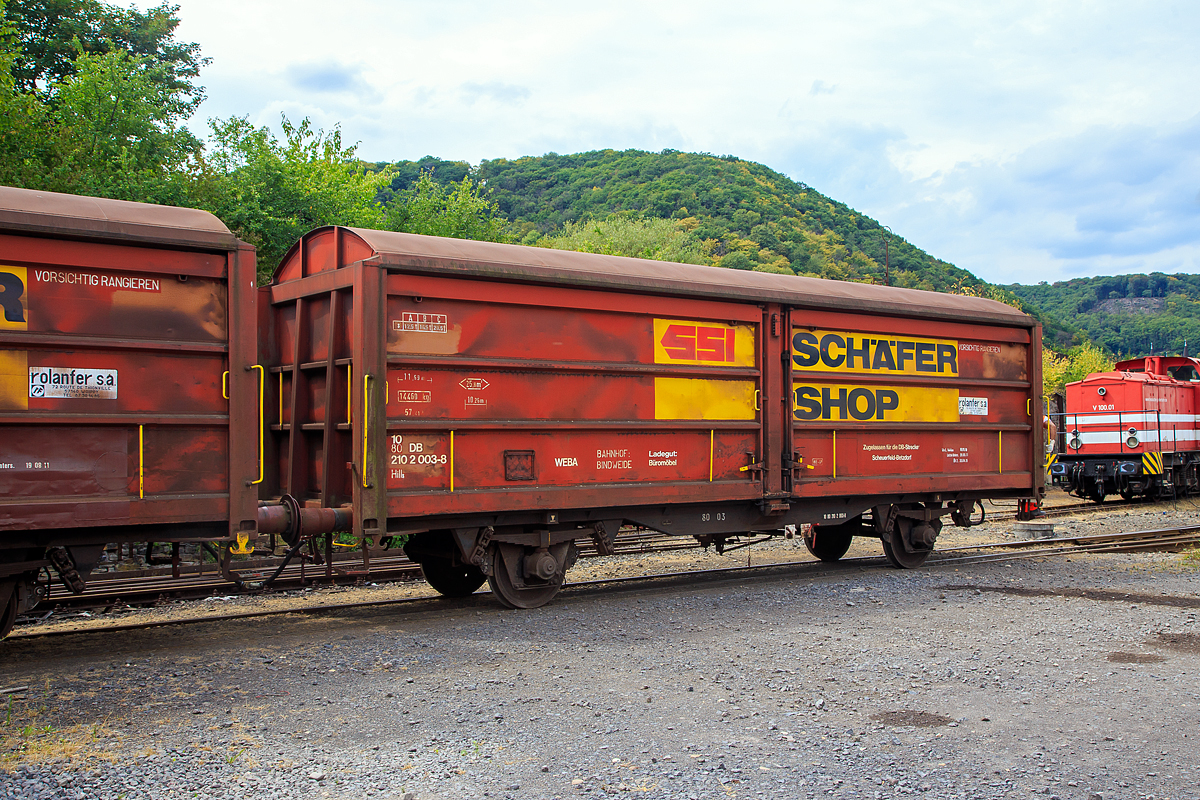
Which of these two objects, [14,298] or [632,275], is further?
[632,275]

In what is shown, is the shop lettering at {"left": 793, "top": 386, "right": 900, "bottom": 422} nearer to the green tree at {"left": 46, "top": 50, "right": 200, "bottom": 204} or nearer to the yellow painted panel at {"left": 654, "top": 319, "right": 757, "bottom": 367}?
the yellow painted panel at {"left": 654, "top": 319, "right": 757, "bottom": 367}

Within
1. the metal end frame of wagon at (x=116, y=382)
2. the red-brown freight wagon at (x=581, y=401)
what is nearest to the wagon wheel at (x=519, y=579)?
the red-brown freight wagon at (x=581, y=401)

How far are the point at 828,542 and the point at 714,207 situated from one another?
203 ft

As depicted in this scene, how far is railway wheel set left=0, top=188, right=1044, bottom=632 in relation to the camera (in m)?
6.55

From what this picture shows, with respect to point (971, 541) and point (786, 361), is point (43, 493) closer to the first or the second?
point (786, 361)

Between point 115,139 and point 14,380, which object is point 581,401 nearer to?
point 14,380

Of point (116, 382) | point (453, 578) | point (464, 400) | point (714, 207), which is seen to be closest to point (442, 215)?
point (453, 578)

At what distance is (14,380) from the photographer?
6273 mm

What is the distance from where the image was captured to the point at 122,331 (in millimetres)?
6699

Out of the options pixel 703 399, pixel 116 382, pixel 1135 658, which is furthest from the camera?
pixel 703 399

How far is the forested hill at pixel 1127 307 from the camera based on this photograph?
8638 centimetres

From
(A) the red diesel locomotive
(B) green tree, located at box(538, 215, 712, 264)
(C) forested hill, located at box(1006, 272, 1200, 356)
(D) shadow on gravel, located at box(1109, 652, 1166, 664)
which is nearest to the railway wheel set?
(D) shadow on gravel, located at box(1109, 652, 1166, 664)

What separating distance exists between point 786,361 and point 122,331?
261 inches

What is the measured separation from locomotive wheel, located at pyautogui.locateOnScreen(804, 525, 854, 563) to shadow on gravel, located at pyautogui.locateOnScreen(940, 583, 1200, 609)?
2141 millimetres
